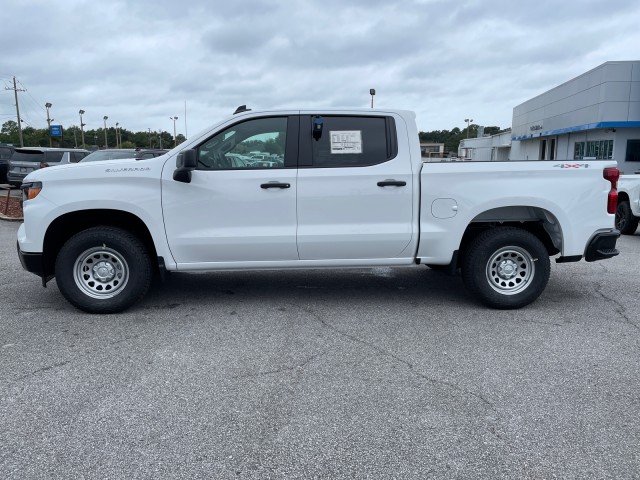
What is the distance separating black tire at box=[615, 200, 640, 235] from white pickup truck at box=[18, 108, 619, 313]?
655 cm

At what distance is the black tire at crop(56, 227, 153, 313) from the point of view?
544cm

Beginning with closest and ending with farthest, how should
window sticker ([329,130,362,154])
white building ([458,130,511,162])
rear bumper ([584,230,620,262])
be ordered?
window sticker ([329,130,362,154])
rear bumper ([584,230,620,262])
white building ([458,130,511,162])

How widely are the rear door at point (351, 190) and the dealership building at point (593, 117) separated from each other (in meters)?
20.4

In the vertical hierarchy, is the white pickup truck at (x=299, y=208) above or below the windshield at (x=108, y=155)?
below

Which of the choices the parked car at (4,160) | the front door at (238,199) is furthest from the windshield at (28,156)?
the front door at (238,199)

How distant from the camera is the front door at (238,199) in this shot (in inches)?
213

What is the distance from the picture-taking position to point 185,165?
17.0ft

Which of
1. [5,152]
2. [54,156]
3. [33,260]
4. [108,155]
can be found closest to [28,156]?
[54,156]

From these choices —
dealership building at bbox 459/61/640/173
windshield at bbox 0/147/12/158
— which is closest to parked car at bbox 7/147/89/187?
windshield at bbox 0/147/12/158

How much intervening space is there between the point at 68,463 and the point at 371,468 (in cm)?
162

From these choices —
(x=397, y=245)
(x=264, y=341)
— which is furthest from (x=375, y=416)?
(x=397, y=245)

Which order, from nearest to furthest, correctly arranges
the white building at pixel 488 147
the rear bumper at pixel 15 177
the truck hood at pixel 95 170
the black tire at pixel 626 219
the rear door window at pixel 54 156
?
the truck hood at pixel 95 170 < the black tire at pixel 626 219 < the rear bumper at pixel 15 177 < the rear door window at pixel 54 156 < the white building at pixel 488 147

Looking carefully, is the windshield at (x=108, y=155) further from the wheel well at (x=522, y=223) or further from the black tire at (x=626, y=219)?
the black tire at (x=626, y=219)

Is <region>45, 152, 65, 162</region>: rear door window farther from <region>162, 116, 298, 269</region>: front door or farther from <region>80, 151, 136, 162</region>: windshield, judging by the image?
<region>162, 116, 298, 269</region>: front door
